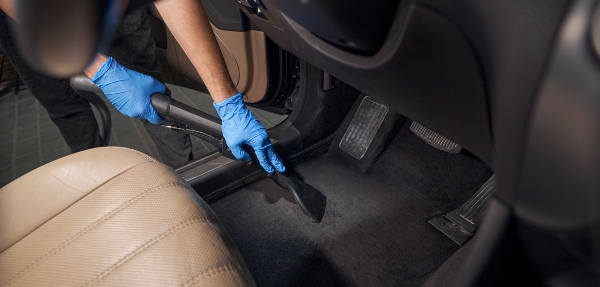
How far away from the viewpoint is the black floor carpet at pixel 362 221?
1.01 m

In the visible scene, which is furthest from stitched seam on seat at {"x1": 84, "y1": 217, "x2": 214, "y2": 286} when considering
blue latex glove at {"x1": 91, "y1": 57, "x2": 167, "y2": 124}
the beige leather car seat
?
blue latex glove at {"x1": 91, "y1": 57, "x2": 167, "y2": 124}

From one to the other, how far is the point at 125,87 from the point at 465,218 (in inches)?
42.2

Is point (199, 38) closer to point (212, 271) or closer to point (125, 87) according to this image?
point (125, 87)

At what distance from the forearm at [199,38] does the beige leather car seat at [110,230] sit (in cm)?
35

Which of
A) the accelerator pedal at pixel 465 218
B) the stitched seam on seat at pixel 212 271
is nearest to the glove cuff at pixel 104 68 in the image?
the stitched seam on seat at pixel 212 271

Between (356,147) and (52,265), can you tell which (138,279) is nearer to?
(52,265)

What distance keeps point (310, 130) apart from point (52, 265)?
3.07ft

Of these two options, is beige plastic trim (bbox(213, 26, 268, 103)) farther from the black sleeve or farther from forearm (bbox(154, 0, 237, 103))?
the black sleeve

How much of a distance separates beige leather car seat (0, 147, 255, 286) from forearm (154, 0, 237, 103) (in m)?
0.35

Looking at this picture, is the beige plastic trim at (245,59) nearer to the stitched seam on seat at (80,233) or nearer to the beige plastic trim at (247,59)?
the beige plastic trim at (247,59)

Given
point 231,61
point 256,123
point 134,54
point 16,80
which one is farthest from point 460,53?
point 16,80

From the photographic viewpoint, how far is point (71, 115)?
1.61 meters

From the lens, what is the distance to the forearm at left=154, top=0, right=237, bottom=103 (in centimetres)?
90

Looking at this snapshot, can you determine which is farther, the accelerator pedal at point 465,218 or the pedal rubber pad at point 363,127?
the pedal rubber pad at point 363,127
